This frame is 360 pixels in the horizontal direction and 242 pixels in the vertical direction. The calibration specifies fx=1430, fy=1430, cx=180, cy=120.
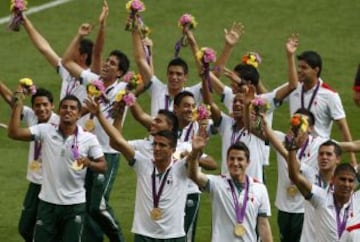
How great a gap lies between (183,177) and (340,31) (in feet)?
41.1

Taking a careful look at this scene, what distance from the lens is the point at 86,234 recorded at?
17.0 meters

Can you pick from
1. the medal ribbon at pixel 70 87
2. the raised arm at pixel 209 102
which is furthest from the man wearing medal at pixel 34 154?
the raised arm at pixel 209 102

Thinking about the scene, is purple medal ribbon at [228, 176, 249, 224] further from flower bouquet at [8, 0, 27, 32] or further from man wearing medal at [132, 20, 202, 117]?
flower bouquet at [8, 0, 27, 32]

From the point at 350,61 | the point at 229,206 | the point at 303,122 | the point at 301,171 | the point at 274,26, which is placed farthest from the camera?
the point at 274,26

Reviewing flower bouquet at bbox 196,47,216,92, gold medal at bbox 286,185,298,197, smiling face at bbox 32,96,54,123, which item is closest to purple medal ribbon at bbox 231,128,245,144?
flower bouquet at bbox 196,47,216,92

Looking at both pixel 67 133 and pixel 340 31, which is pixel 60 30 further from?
pixel 67 133

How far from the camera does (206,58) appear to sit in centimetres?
1582

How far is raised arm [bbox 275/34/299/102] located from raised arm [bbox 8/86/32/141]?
3157mm

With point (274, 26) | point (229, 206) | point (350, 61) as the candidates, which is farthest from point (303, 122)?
point (274, 26)

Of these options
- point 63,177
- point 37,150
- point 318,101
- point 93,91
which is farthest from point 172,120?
point 318,101

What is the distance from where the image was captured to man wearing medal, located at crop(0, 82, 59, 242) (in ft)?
53.3

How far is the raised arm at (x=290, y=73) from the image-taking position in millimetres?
16672

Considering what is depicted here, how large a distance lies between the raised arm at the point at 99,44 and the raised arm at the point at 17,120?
1.99 m

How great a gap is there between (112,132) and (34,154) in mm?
2035
